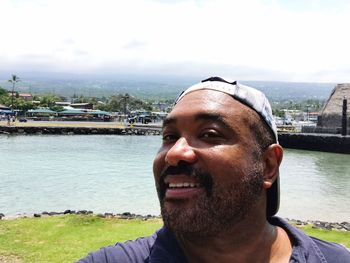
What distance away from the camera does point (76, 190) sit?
18609mm

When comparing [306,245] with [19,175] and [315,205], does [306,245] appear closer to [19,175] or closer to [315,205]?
Result: [315,205]

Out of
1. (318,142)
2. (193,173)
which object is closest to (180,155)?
(193,173)

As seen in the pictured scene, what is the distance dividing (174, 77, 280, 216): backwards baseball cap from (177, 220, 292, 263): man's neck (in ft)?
0.42

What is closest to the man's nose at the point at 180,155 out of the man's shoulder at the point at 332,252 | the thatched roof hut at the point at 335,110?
the man's shoulder at the point at 332,252

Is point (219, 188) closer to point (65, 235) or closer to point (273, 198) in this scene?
point (273, 198)

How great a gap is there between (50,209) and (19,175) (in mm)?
8926

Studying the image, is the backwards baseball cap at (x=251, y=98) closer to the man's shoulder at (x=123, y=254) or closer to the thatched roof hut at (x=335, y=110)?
the man's shoulder at (x=123, y=254)

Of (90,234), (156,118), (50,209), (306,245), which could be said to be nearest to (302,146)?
(50,209)

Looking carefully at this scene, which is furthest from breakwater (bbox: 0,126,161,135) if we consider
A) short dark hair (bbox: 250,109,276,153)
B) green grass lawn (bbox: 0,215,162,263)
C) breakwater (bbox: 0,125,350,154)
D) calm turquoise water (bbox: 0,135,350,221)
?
short dark hair (bbox: 250,109,276,153)

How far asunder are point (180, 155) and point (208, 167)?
0.08 meters

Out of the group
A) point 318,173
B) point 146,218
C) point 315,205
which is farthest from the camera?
point 318,173

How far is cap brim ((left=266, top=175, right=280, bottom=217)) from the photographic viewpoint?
164 cm

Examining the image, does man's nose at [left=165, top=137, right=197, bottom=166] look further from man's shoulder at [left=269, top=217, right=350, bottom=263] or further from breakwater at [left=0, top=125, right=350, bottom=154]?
breakwater at [left=0, top=125, right=350, bottom=154]

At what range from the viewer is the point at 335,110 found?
48.3 m
